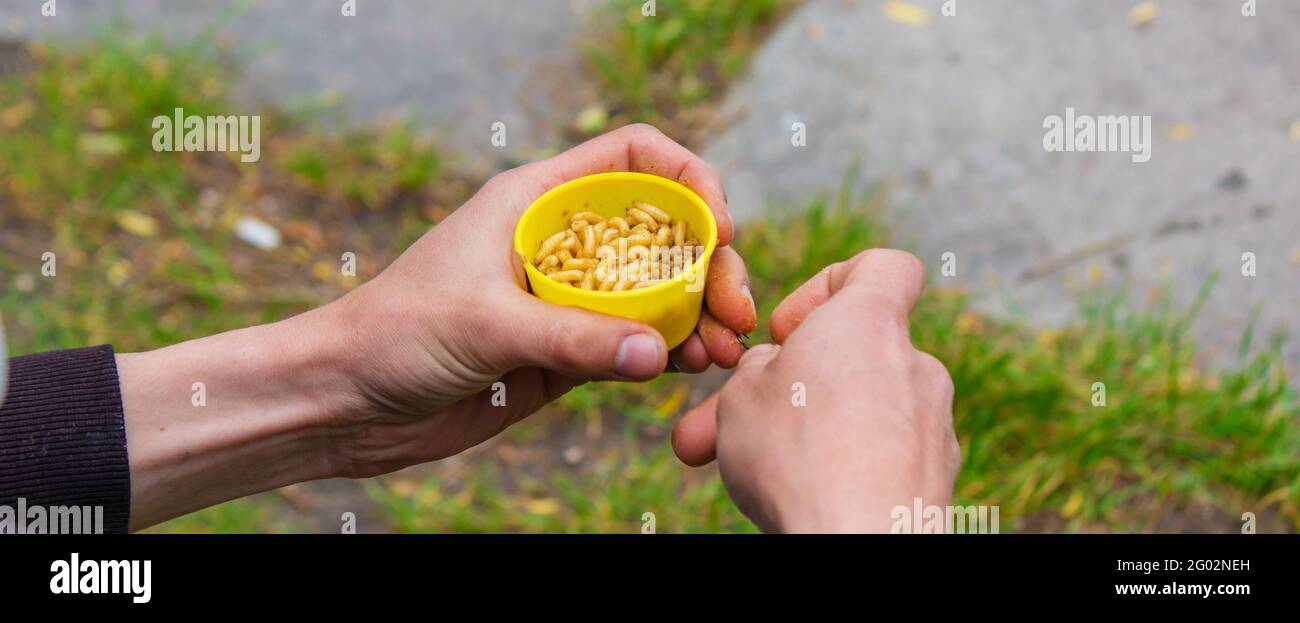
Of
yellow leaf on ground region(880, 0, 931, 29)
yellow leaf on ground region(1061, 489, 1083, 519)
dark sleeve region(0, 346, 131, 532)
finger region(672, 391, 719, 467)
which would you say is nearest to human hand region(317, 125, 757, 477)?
finger region(672, 391, 719, 467)

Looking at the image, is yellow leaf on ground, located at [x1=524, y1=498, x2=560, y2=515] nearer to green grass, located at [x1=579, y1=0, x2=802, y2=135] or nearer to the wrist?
the wrist

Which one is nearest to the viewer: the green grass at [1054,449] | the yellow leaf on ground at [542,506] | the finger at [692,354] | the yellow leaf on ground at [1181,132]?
the finger at [692,354]

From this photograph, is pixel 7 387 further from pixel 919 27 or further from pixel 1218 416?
pixel 919 27

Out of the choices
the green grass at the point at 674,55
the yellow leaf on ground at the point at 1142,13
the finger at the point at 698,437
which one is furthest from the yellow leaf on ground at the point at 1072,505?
the yellow leaf on ground at the point at 1142,13

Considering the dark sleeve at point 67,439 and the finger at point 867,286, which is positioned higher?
the finger at point 867,286

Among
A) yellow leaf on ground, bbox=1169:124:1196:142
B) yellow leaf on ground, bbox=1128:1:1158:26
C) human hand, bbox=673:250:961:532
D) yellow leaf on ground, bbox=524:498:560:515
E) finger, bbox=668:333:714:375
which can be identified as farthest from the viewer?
yellow leaf on ground, bbox=1128:1:1158:26

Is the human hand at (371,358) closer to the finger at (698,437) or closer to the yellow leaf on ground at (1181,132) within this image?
the finger at (698,437)
